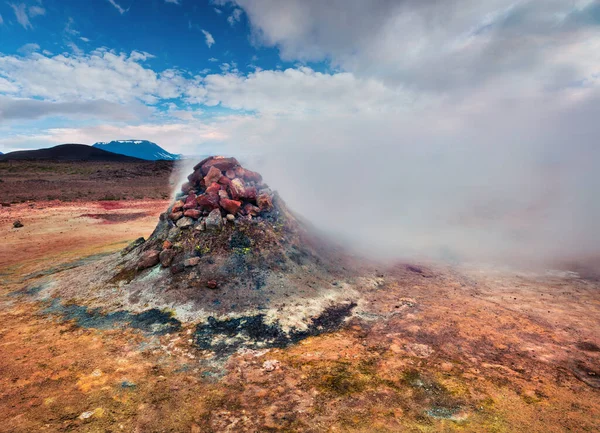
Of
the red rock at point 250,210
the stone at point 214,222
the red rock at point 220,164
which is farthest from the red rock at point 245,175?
the stone at point 214,222

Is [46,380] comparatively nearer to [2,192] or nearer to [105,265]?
[105,265]

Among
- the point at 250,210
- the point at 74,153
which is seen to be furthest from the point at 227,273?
the point at 74,153

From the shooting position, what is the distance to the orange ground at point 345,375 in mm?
3992

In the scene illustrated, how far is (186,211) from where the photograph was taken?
910 centimetres

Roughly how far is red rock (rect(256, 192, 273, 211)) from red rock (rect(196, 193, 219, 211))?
1.31m

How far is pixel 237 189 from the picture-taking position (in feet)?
31.1

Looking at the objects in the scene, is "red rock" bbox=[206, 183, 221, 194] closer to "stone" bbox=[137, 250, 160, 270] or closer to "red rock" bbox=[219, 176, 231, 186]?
"red rock" bbox=[219, 176, 231, 186]

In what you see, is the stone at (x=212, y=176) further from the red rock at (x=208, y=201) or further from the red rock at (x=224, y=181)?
the red rock at (x=208, y=201)

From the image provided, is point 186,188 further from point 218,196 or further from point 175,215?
point 218,196

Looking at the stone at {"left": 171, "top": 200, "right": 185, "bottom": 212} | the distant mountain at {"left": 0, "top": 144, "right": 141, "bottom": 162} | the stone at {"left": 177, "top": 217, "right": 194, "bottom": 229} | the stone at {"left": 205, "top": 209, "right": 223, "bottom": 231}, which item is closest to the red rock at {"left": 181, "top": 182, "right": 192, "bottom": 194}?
the stone at {"left": 171, "top": 200, "right": 185, "bottom": 212}

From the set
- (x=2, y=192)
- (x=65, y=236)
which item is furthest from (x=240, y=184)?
(x=2, y=192)

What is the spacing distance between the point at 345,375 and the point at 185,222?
610 cm

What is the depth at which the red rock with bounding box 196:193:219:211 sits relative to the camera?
9062 millimetres

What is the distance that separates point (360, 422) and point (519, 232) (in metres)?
16.1
